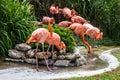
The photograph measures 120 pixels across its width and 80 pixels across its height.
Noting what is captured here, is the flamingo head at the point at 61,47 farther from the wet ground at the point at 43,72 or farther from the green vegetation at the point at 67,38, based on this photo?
the wet ground at the point at 43,72

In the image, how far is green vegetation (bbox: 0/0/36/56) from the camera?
9.54 metres

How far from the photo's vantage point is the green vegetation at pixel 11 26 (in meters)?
9.54

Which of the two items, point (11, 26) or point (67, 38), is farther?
point (11, 26)

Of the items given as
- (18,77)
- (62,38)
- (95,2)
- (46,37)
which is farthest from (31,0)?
(18,77)

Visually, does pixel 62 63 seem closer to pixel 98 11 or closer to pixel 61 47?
pixel 61 47

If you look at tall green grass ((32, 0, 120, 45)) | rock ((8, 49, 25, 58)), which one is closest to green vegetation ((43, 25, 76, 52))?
rock ((8, 49, 25, 58))

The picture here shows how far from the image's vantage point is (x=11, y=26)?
9.95 meters

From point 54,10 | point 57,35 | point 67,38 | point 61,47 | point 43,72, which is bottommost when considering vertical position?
point 43,72

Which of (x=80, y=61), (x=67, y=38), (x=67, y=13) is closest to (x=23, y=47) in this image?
(x=67, y=38)

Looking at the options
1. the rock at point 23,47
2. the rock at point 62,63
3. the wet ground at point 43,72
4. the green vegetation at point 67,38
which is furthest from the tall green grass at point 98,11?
the rock at point 62,63

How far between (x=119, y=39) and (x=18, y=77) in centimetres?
624

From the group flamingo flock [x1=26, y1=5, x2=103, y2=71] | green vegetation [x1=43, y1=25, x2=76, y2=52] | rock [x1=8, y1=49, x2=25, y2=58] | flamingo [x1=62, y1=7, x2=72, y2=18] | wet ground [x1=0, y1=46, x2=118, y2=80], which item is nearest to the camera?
wet ground [x1=0, y1=46, x2=118, y2=80]

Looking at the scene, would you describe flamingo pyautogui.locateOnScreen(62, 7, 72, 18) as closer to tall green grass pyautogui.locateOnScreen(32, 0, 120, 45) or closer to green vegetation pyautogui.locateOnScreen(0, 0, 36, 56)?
tall green grass pyautogui.locateOnScreen(32, 0, 120, 45)

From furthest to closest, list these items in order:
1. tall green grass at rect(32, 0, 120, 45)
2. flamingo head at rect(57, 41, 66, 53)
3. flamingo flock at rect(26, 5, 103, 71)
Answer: tall green grass at rect(32, 0, 120, 45) < flamingo head at rect(57, 41, 66, 53) < flamingo flock at rect(26, 5, 103, 71)
